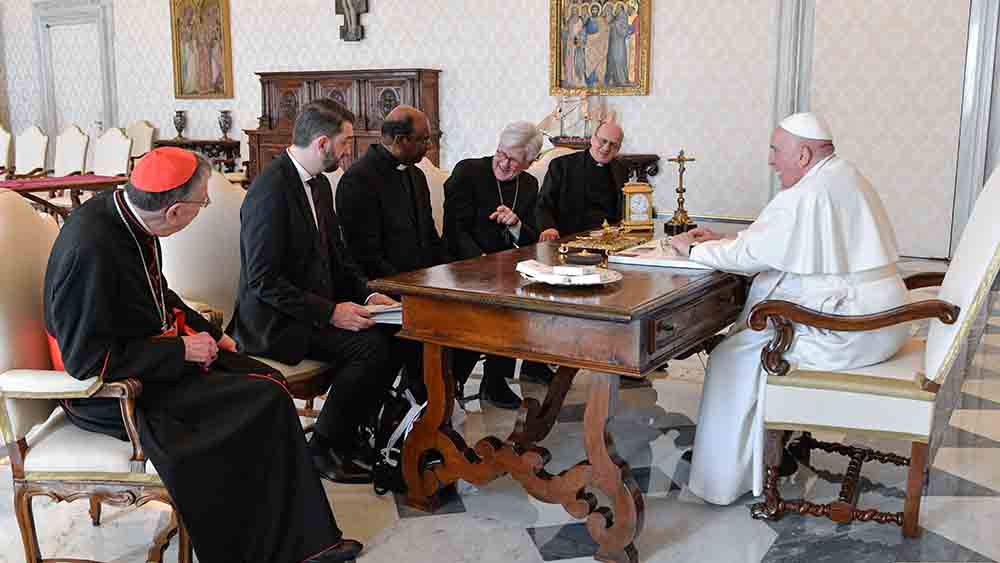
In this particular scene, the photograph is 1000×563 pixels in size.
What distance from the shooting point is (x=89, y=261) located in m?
2.49

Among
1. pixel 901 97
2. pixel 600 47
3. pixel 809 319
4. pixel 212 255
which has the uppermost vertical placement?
pixel 600 47

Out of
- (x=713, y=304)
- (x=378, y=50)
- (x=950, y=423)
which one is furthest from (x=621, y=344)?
(x=378, y=50)

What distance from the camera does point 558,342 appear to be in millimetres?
2781

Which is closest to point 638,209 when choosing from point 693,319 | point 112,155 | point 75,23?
point 693,319

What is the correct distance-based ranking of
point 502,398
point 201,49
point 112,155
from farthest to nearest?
point 201,49, point 112,155, point 502,398

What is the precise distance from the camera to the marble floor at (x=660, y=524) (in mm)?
2959

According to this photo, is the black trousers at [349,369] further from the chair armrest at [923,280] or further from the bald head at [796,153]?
the chair armrest at [923,280]

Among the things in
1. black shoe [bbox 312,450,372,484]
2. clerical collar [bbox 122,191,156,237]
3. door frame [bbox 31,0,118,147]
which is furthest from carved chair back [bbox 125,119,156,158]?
clerical collar [bbox 122,191,156,237]

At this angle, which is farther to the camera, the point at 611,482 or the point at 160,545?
the point at 611,482

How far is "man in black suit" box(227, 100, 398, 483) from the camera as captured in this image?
10.8ft

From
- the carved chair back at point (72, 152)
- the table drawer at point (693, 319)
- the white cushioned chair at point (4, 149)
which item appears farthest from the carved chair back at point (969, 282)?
the white cushioned chair at point (4, 149)

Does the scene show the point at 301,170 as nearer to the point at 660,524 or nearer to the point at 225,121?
the point at 660,524

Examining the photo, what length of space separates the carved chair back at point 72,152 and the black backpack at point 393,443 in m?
8.27

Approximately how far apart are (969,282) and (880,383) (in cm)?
43
